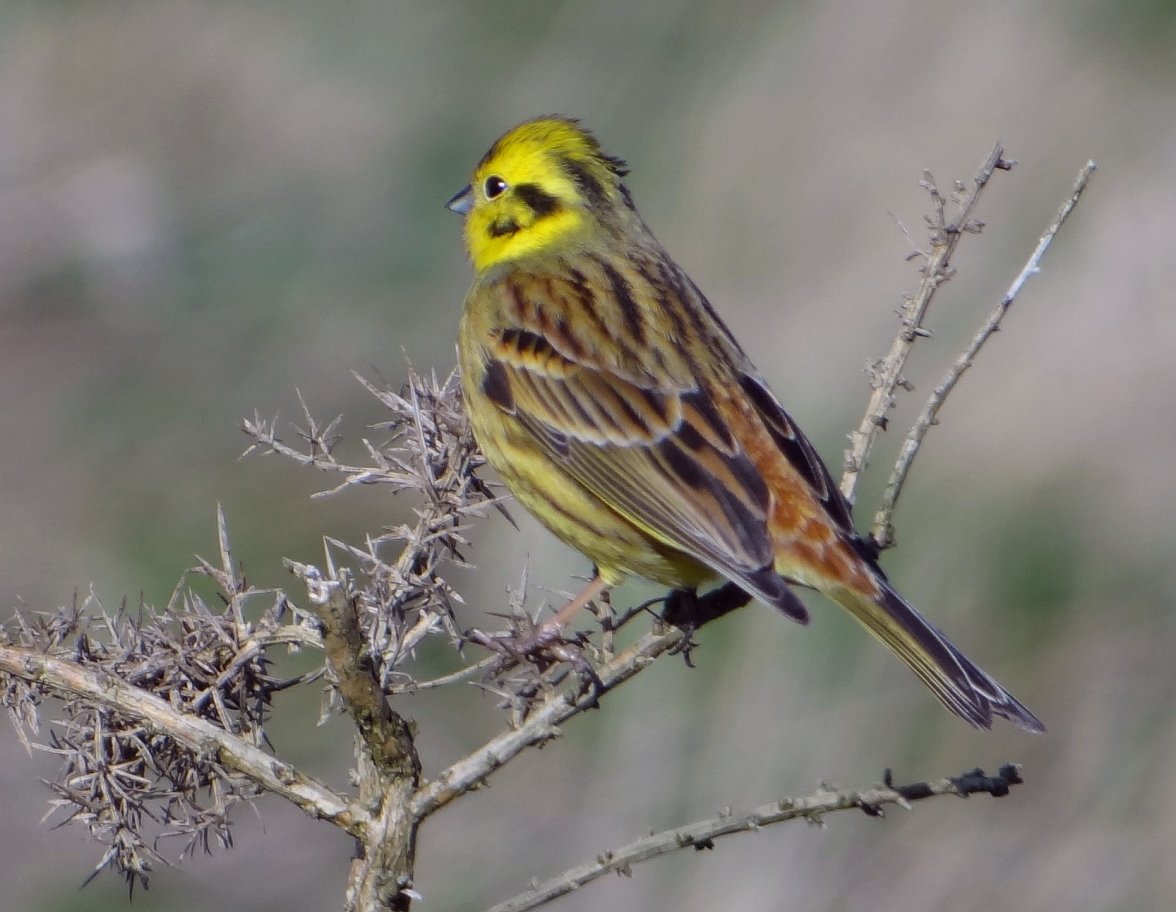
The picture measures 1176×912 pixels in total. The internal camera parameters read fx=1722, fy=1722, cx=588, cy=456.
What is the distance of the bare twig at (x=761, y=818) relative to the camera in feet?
8.29

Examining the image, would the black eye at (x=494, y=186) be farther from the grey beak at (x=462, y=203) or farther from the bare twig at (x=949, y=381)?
the bare twig at (x=949, y=381)

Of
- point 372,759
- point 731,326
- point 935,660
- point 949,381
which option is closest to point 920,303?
point 949,381

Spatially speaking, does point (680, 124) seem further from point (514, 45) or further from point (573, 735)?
point (573, 735)

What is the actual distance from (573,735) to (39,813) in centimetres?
213

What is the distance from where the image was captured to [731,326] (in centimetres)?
831

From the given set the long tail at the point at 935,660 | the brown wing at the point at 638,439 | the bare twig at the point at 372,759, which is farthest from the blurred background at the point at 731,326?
the bare twig at the point at 372,759

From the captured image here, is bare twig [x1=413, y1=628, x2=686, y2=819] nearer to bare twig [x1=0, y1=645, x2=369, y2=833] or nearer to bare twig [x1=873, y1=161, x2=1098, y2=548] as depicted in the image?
bare twig [x1=0, y1=645, x2=369, y2=833]

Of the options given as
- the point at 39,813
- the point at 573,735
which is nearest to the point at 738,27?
the point at 573,735

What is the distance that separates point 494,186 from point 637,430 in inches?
42.0

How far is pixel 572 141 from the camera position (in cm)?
484

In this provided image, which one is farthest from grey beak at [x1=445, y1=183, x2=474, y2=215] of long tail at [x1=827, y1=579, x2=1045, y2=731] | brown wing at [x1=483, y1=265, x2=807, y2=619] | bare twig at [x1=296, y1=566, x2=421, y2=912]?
bare twig at [x1=296, y1=566, x2=421, y2=912]

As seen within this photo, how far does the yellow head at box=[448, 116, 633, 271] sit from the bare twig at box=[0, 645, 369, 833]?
7.89 feet

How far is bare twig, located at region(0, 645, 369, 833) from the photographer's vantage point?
2521 millimetres

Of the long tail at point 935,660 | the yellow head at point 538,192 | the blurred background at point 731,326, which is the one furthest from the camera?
the blurred background at point 731,326
